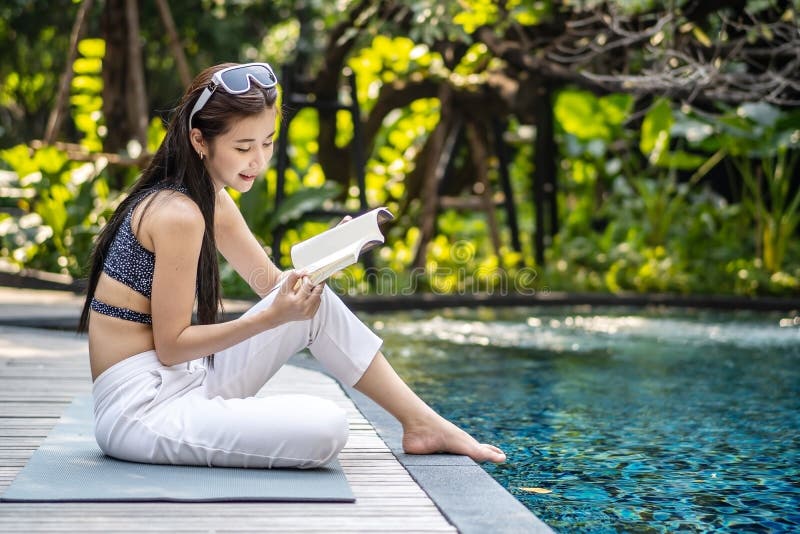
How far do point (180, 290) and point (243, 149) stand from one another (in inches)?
16.2

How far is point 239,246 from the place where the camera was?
3.47 m

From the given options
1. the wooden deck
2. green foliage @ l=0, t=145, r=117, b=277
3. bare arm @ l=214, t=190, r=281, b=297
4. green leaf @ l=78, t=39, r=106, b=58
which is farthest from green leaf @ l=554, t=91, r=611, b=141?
bare arm @ l=214, t=190, r=281, b=297

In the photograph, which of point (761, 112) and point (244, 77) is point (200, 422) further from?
point (761, 112)

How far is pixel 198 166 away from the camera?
9.98 feet

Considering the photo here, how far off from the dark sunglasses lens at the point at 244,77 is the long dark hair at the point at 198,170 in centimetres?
2

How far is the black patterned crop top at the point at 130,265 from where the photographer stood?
9.89 feet

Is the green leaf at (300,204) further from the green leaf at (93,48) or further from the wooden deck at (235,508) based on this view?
the wooden deck at (235,508)

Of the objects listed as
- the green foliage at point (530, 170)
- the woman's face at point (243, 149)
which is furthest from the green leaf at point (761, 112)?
the woman's face at point (243, 149)

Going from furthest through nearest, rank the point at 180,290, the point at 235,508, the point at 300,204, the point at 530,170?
the point at 530,170 < the point at 300,204 < the point at 180,290 < the point at 235,508

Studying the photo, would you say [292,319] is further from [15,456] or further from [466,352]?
[466,352]

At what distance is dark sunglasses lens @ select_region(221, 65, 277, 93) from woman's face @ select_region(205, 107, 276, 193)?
78 mm

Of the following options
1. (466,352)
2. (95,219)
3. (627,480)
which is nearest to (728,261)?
(466,352)

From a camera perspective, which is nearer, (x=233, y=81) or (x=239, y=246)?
(x=233, y=81)

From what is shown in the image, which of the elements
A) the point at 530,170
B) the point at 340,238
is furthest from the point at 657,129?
the point at 340,238
